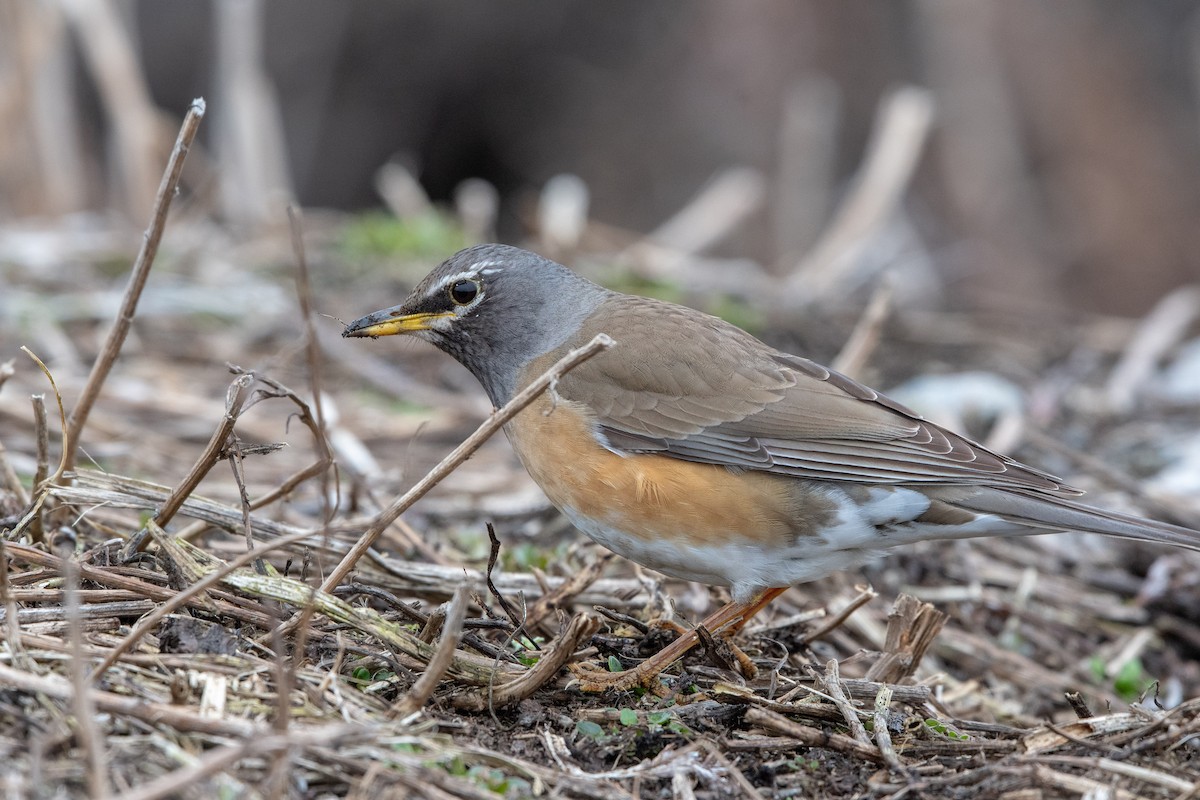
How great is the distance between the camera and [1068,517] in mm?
4316

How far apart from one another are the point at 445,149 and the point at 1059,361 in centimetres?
941

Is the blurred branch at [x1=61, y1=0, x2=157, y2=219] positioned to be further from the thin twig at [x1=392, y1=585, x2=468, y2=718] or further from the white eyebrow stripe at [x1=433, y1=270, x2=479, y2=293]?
the thin twig at [x1=392, y1=585, x2=468, y2=718]

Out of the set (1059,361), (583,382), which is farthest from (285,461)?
(1059,361)

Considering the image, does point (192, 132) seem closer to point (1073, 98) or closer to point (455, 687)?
point (455, 687)

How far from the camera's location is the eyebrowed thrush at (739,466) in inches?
174

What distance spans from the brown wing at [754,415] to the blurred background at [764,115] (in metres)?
7.66

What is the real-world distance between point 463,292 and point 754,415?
135 centimetres

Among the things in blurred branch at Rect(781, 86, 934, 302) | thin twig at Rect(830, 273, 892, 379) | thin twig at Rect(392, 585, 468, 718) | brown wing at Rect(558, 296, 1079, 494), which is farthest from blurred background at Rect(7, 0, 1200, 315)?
thin twig at Rect(392, 585, 468, 718)

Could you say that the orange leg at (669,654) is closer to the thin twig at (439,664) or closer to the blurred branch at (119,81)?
the thin twig at (439,664)

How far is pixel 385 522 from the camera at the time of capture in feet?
11.7

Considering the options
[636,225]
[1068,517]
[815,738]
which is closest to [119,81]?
[1068,517]

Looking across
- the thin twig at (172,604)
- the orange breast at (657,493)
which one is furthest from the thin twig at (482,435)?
the orange breast at (657,493)

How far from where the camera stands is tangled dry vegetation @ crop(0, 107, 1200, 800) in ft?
9.89

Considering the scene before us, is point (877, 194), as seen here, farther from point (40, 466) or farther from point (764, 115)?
point (40, 466)
